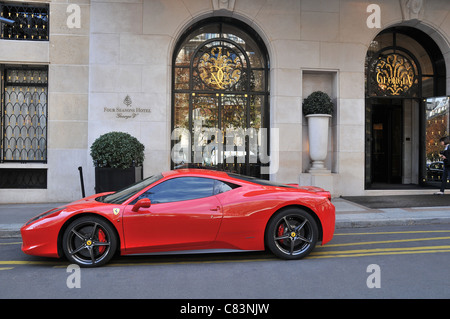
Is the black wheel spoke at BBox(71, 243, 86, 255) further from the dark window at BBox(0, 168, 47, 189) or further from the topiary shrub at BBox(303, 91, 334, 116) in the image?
the topiary shrub at BBox(303, 91, 334, 116)

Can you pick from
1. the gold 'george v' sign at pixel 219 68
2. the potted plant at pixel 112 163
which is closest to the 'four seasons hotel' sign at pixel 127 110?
the potted plant at pixel 112 163

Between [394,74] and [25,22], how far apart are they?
11985 millimetres

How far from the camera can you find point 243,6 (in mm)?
10977

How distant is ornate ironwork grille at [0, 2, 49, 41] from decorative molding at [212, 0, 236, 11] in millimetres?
5055

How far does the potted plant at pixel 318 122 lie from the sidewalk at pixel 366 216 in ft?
7.17

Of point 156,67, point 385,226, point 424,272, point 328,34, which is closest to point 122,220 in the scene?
point 424,272

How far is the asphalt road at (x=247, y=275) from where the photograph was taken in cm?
379

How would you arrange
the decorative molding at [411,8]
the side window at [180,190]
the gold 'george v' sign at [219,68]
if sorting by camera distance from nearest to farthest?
the side window at [180,190], the decorative molding at [411,8], the gold 'george v' sign at [219,68]

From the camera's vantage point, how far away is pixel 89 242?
15.4 ft

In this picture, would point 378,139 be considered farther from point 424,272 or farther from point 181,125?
point 424,272

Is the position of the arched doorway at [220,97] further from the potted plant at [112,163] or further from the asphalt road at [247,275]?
the asphalt road at [247,275]

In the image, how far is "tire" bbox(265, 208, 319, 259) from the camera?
4.93m

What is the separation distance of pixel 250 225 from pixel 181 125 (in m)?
7.09

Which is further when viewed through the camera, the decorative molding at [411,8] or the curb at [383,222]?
the decorative molding at [411,8]
